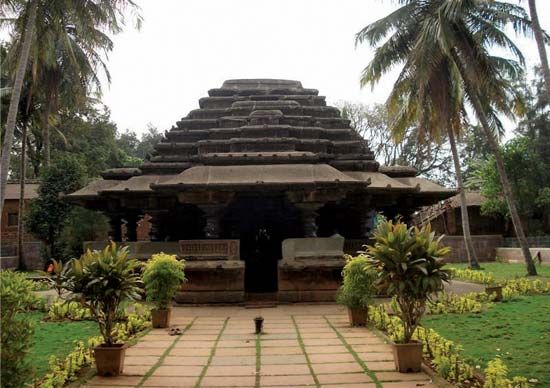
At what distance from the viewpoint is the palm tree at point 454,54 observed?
15992 millimetres

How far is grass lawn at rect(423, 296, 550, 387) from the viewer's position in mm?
6008

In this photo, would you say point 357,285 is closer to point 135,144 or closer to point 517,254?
point 517,254

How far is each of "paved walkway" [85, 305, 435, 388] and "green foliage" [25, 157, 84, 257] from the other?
16348 millimetres

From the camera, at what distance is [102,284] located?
236 inches

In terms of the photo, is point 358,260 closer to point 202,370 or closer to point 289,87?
point 202,370

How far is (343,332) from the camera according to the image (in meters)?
8.36

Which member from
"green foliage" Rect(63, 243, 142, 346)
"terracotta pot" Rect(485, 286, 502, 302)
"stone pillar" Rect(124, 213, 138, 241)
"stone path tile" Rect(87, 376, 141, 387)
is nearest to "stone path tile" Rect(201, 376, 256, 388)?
"stone path tile" Rect(87, 376, 141, 387)

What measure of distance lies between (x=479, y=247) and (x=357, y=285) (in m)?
22.2

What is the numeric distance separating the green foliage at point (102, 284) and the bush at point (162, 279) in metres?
2.68

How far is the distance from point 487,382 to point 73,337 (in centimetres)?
608

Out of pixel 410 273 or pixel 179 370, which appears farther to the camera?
pixel 179 370

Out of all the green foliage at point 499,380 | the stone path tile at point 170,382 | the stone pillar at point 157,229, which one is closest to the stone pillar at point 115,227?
the stone pillar at point 157,229

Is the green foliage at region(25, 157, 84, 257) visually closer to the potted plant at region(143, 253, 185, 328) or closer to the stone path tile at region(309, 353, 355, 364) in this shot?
the potted plant at region(143, 253, 185, 328)

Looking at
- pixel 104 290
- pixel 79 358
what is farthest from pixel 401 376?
pixel 79 358
